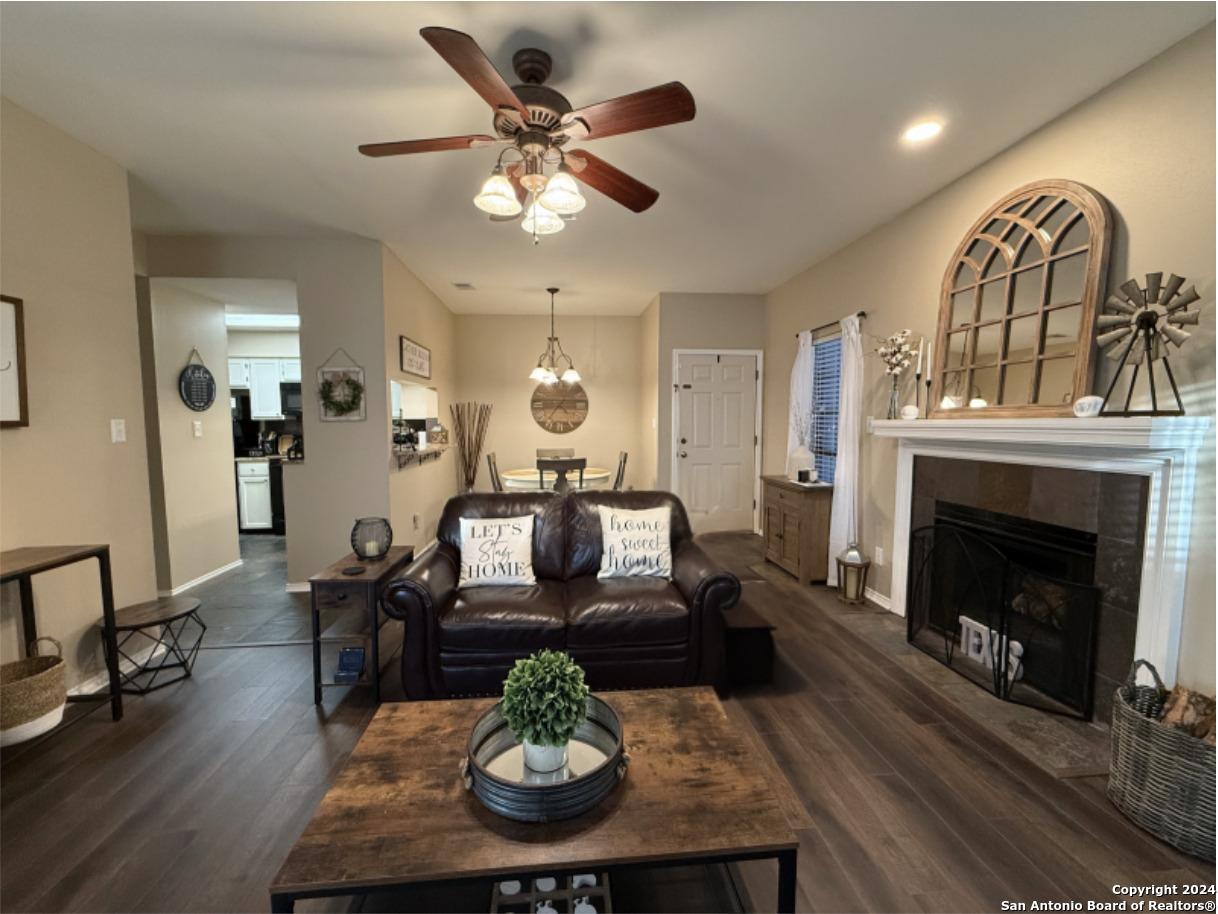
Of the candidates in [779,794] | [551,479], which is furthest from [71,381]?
[779,794]

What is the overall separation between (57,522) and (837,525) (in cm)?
455

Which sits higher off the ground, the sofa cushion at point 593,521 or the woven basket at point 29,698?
the sofa cushion at point 593,521

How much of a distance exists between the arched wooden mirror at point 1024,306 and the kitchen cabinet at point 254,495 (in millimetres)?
6509

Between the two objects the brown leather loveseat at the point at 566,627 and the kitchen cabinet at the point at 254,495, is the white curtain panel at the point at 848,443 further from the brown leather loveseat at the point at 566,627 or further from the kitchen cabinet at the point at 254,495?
the kitchen cabinet at the point at 254,495

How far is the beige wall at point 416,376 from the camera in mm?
3889

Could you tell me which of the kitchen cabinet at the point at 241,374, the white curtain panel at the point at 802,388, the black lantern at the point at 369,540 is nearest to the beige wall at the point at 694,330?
the white curtain panel at the point at 802,388

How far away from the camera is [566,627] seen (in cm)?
223

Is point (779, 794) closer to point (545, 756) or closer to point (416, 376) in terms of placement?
point (545, 756)

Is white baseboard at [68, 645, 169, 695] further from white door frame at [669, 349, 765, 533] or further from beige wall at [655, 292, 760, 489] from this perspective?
white door frame at [669, 349, 765, 533]

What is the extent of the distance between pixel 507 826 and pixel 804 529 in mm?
3348

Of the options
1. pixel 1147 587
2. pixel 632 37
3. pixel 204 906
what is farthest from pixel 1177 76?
pixel 204 906

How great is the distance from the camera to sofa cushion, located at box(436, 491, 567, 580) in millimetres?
2770

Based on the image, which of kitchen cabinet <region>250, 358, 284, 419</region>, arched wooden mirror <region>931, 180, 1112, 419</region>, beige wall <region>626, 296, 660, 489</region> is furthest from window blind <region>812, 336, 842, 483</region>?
kitchen cabinet <region>250, 358, 284, 419</region>

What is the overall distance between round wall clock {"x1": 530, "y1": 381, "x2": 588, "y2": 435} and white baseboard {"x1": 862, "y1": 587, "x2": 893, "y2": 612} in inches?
161
